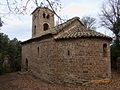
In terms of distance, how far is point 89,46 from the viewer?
37.3ft

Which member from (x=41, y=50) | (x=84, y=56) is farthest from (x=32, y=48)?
(x=84, y=56)

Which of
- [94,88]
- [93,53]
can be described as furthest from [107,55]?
[94,88]

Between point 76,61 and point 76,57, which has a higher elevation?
point 76,57

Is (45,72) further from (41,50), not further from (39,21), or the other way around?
(39,21)

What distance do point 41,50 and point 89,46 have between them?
17.6 feet

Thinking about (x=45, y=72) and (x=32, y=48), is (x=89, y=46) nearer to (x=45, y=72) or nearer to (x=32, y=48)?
(x=45, y=72)

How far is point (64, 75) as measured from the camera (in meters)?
11.7

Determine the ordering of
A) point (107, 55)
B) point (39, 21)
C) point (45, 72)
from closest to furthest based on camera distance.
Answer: point (107, 55) < point (45, 72) < point (39, 21)

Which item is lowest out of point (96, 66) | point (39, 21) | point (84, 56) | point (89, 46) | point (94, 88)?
point (94, 88)

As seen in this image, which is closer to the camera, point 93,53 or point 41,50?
point 93,53

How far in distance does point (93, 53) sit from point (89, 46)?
0.67 meters

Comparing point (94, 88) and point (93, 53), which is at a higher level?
point (93, 53)

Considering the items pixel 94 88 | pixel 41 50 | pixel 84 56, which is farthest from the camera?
pixel 41 50

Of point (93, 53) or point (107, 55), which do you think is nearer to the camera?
point (93, 53)
